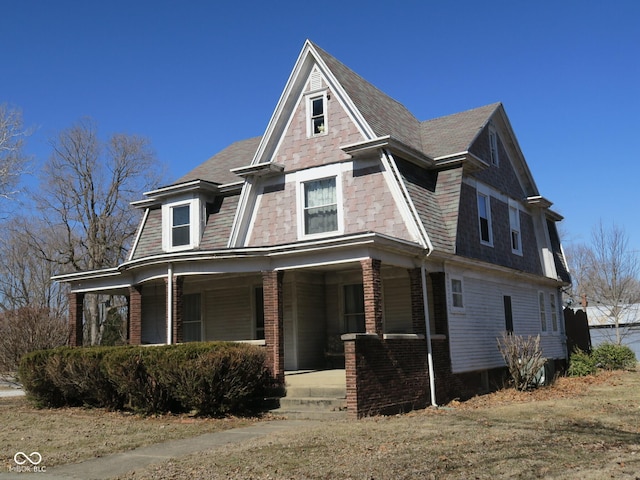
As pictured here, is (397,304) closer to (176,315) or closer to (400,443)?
(176,315)

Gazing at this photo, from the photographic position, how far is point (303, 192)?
1811 cm

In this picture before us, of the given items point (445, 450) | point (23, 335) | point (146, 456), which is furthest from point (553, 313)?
point (146, 456)

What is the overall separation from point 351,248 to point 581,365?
45.5 ft

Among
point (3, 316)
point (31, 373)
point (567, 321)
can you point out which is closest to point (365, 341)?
point (31, 373)

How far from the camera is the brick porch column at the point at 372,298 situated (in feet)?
45.0

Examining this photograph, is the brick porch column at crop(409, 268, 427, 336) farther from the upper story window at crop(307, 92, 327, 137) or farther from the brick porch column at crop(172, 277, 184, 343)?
the brick porch column at crop(172, 277, 184, 343)

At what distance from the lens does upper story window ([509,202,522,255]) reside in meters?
21.9

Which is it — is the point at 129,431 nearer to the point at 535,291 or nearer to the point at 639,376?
the point at 535,291

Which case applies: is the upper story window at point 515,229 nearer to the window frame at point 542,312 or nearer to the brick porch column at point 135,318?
the window frame at point 542,312

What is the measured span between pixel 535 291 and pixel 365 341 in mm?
12151

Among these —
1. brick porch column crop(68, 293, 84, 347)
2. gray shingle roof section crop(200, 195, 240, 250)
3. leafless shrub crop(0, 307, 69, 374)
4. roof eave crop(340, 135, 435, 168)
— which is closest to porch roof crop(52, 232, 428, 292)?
gray shingle roof section crop(200, 195, 240, 250)

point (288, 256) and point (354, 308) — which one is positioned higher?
point (288, 256)

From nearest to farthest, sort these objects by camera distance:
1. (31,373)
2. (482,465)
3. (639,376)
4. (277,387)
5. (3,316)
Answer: (482,465), (277,387), (31,373), (3,316), (639,376)

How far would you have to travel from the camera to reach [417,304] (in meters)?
15.4
